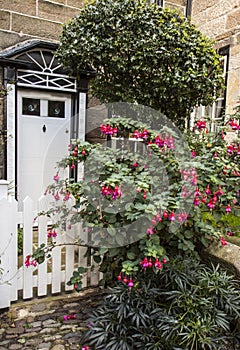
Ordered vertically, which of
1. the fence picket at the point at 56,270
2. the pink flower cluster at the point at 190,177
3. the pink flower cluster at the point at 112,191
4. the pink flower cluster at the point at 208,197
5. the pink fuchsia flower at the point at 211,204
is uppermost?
the pink flower cluster at the point at 190,177

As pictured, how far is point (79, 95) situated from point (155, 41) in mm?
1634

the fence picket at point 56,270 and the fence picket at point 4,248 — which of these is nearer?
the fence picket at point 4,248

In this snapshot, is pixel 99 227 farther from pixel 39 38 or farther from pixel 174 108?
pixel 39 38

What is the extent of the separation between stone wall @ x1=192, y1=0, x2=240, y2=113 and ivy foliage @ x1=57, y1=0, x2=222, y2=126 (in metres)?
1.16

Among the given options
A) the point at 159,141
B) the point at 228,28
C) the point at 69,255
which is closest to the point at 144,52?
the point at 159,141

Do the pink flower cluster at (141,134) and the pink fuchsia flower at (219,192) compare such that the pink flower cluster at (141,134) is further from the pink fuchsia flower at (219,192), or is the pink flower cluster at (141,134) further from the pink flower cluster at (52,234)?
the pink flower cluster at (52,234)

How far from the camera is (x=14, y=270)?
2.41 metres

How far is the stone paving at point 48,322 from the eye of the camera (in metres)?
2.00

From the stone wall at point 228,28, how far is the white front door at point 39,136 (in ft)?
8.07

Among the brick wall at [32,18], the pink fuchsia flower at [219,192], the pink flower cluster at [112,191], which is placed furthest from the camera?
the brick wall at [32,18]

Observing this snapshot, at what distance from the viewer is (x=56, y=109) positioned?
14.7 ft

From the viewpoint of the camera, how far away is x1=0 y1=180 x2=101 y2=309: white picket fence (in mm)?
2334

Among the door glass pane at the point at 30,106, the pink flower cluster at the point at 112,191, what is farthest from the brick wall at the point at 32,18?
the pink flower cluster at the point at 112,191

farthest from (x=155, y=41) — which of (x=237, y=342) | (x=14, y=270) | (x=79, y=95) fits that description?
(x=237, y=342)
